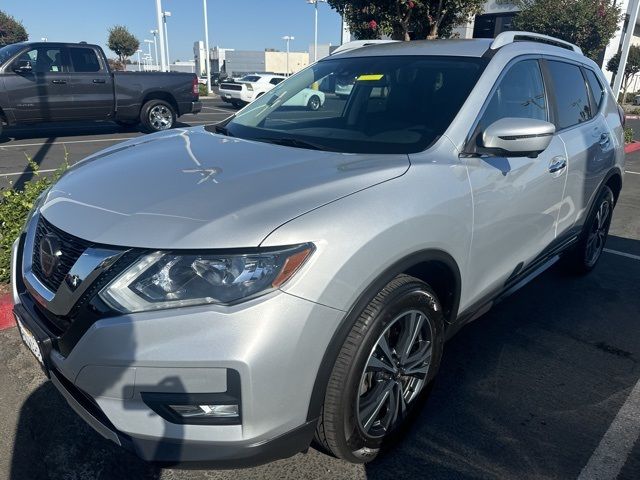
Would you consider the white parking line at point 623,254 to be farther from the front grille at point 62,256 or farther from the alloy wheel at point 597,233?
the front grille at point 62,256

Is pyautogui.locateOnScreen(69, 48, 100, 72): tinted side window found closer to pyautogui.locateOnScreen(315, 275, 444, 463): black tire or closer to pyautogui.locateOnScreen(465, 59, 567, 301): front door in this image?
pyautogui.locateOnScreen(465, 59, 567, 301): front door

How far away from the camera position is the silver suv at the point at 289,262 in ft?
5.47

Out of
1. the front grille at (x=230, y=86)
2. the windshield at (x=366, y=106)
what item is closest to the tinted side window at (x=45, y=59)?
the windshield at (x=366, y=106)

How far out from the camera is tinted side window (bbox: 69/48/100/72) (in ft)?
35.8

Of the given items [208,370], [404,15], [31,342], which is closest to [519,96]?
[208,370]

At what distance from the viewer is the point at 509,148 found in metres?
2.38

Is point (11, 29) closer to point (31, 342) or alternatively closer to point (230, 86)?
point (230, 86)

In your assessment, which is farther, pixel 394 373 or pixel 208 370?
pixel 394 373

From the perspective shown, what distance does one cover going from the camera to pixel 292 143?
263 cm

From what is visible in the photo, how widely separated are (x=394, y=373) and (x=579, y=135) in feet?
7.76

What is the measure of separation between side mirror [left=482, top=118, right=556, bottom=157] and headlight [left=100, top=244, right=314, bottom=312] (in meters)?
1.22

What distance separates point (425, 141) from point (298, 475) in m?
1.62

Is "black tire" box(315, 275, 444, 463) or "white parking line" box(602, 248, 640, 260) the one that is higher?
"black tire" box(315, 275, 444, 463)

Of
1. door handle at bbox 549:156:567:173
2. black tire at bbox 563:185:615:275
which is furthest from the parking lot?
door handle at bbox 549:156:567:173
